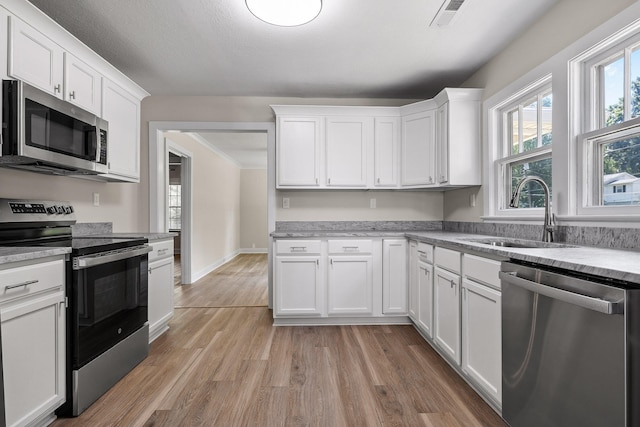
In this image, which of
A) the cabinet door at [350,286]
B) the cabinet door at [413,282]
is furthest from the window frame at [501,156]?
the cabinet door at [350,286]

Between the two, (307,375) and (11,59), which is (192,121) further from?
(307,375)

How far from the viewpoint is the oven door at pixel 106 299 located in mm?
1762

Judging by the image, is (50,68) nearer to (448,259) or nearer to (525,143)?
(448,259)

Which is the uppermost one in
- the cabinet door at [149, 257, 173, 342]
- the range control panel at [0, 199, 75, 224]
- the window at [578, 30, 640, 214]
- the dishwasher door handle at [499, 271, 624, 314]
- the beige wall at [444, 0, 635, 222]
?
the beige wall at [444, 0, 635, 222]

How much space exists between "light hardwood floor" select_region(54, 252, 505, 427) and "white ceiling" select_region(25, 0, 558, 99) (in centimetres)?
237

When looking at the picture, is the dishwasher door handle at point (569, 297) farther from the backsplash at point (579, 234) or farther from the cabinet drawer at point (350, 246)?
the cabinet drawer at point (350, 246)

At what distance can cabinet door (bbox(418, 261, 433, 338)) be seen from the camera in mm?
2604

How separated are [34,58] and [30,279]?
1.32 meters

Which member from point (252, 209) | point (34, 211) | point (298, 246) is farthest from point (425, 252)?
point (252, 209)

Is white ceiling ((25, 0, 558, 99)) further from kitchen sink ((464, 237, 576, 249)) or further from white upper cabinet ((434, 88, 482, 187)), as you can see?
kitchen sink ((464, 237, 576, 249))

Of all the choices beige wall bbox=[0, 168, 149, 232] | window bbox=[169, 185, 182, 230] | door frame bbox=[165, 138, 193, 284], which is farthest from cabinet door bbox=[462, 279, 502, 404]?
window bbox=[169, 185, 182, 230]

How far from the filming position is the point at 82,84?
2355mm

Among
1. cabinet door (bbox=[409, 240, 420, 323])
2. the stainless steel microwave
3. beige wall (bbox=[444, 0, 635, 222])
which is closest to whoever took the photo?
the stainless steel microwave

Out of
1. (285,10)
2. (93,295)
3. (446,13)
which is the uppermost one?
(446,13)
